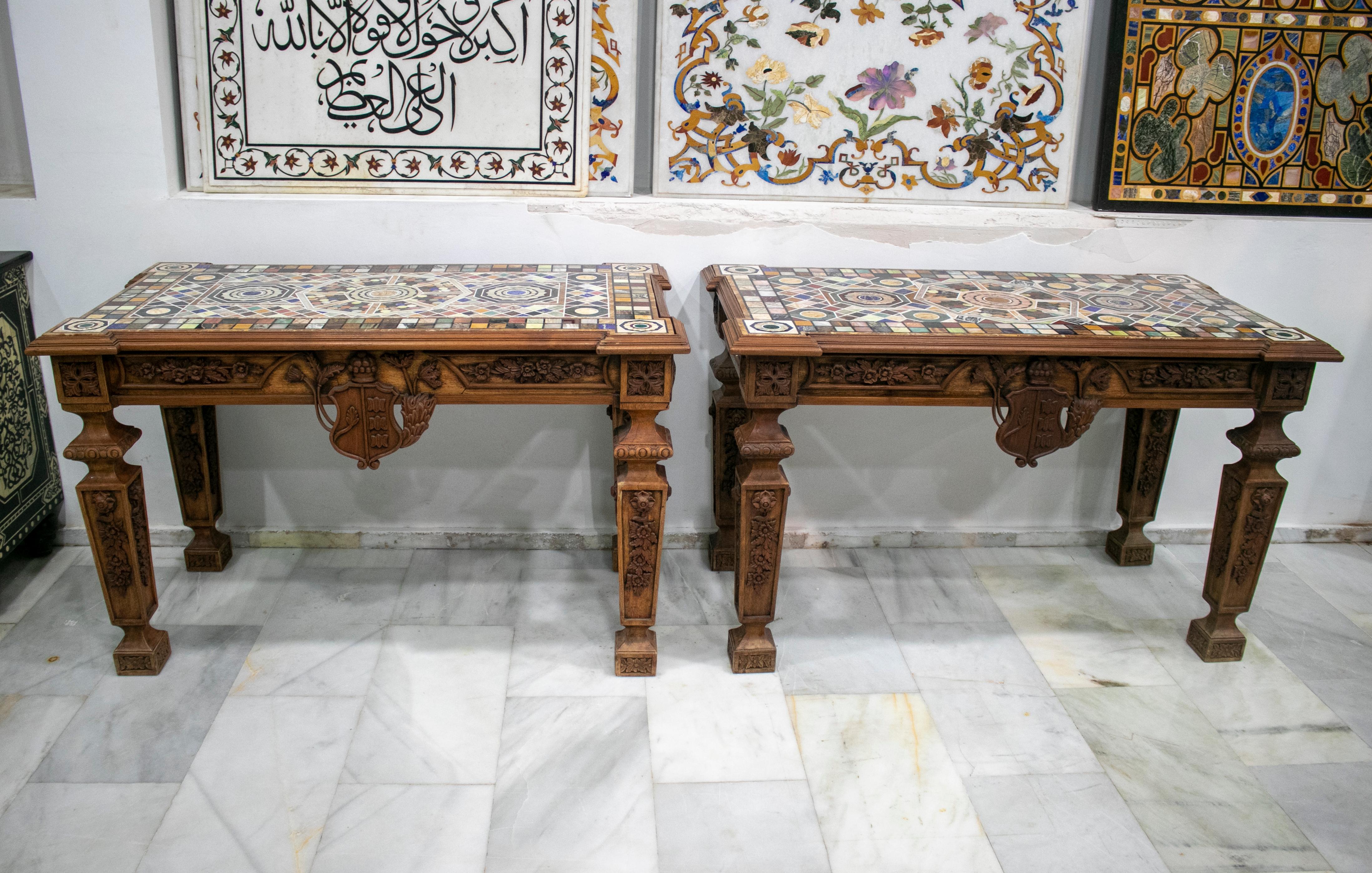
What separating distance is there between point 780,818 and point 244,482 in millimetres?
1895

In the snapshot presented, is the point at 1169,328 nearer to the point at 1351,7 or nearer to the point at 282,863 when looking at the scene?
the point at 1351,7

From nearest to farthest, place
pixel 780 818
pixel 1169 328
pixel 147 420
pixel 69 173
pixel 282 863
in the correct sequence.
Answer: pixel 282 863
pixel 780 818
pixel 1169 328
pixel 69 173
pixel 147 420

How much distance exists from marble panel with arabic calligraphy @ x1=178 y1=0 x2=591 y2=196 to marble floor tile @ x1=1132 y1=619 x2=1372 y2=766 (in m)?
2.01

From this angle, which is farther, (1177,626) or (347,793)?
(1177,626)

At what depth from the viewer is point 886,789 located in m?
2.23

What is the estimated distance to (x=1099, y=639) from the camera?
282cm

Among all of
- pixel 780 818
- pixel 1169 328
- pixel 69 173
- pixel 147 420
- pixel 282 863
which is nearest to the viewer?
pixel 282 863

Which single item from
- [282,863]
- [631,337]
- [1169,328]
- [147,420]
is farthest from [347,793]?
[1169,328]

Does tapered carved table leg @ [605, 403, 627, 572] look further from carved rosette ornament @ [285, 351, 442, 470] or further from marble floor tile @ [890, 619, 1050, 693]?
marble floor tile @ [890, 619, 1050, 693]

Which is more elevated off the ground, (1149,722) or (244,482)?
(244,482)

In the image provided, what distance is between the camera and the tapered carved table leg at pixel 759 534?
7.85 ft

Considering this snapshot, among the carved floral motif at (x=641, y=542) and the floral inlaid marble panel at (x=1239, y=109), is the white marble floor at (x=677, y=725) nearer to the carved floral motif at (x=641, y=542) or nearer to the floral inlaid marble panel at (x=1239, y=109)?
the carved floral motif at (x=641, y=542)

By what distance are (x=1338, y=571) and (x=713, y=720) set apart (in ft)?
6.94

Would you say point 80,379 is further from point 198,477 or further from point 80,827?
point 80,827
